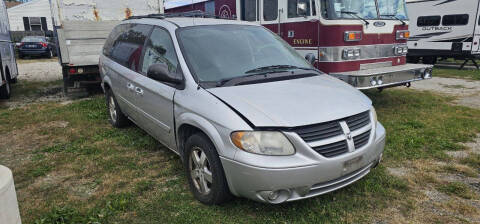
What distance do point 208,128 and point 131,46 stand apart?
8.22 feet

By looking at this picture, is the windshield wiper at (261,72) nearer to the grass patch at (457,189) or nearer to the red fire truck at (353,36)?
the grass patch at (457,189)

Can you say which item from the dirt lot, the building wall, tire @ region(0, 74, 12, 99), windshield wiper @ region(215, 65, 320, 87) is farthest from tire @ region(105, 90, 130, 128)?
the building wall

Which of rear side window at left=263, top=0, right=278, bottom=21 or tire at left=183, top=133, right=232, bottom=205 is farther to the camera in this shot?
rear side window at left=263, top=0, right=278, bottom=21

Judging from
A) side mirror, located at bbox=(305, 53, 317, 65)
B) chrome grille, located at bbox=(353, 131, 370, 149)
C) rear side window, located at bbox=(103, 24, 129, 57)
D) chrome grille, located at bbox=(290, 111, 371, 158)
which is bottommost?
chrome grille, located at bbox=(353, 131, 370, 149)

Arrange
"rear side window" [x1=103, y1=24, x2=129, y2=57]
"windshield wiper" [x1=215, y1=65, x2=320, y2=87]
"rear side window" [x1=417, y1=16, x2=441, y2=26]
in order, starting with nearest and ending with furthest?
"windshield wiper" [x1=215, y1=65, x2=320, y2=87] < "rear side window" [x1=103, y1=24, x2=129, y2=57] < "rear side window" [x1=417, y1=16, x2=441, y2=26]

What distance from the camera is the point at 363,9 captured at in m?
6.43

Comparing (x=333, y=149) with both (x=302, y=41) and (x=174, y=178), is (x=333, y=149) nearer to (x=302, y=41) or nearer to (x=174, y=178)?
(x=174, y=178)

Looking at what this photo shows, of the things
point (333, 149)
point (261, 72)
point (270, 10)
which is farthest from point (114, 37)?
point (333, 149)

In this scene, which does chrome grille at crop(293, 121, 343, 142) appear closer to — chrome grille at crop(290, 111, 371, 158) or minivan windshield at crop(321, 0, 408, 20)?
chrome grille at crop(290, 111, 371, 158)

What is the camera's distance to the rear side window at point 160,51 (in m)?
3.78

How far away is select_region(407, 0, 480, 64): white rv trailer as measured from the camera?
46.2ft

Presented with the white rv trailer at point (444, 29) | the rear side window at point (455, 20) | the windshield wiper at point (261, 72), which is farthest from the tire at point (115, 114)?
the rear side window at point (455, 20)

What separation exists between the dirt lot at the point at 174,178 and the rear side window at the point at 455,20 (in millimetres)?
9327

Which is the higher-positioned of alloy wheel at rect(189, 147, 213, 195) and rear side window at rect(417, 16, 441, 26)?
rear side window at rect(417, 16, 441, 26)
